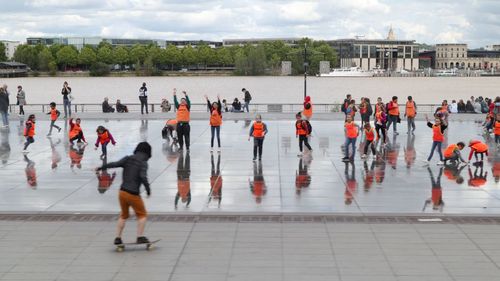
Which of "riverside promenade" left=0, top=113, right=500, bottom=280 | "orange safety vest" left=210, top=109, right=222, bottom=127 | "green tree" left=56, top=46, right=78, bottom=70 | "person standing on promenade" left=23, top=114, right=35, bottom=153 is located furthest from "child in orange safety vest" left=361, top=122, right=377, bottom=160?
"green tree" left=56, top=46, right=78, bottom=70

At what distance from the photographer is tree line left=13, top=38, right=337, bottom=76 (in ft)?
554

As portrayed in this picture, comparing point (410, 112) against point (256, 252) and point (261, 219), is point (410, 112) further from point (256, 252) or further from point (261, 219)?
point (256, 252)

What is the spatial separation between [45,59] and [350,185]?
163505 millimetres

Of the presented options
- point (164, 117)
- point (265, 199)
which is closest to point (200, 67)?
point (164, 117)

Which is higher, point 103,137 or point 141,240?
point 103,137

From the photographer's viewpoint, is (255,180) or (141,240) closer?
(141,240)

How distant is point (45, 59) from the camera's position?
16800 centimetres

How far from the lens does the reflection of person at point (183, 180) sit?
13590mm

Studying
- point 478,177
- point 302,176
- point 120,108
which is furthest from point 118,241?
point 120,108

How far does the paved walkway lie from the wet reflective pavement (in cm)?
133

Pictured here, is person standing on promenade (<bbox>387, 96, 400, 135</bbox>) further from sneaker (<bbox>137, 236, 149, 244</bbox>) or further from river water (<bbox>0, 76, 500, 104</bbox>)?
river water (<bbox>0, 76, 500, 104</bbox>)

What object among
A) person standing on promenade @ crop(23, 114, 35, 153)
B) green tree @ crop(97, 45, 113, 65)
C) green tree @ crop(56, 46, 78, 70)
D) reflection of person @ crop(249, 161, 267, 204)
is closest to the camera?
reflection of person @ crop(249, 161, 267, 204)

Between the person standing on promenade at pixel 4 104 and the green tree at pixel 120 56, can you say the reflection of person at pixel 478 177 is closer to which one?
the person standing on promenade at pixel 4 104

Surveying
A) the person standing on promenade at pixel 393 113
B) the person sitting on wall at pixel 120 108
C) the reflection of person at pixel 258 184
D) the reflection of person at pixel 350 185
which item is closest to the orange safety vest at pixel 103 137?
the reflection of person at pixel 258 184
